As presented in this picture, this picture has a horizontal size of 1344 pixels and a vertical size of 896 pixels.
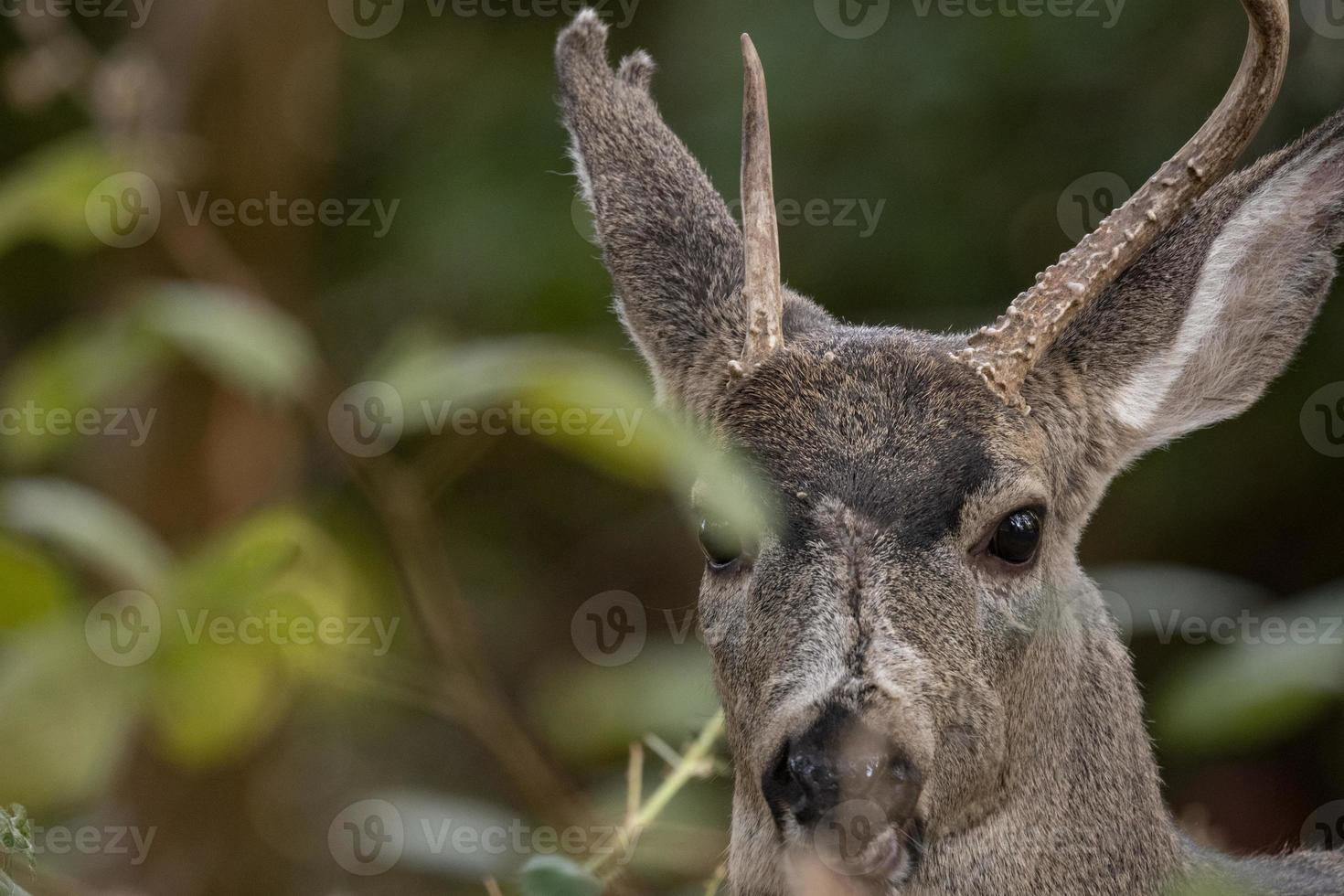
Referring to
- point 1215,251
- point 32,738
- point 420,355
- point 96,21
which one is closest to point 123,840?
point 32,738

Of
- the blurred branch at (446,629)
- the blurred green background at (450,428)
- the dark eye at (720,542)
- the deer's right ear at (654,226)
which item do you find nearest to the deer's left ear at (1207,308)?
the blurred green background at (450,428)

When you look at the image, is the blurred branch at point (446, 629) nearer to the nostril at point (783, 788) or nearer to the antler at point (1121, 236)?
the nostril at point (783, 788)

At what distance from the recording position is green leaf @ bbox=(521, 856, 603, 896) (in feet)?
11.2

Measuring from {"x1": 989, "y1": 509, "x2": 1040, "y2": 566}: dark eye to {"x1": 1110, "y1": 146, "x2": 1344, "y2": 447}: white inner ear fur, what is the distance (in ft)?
2.16

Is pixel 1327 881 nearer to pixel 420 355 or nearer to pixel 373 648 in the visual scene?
pixel 420 355

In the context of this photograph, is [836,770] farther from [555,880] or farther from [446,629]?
[446,629]

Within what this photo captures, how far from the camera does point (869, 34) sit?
8852 mm

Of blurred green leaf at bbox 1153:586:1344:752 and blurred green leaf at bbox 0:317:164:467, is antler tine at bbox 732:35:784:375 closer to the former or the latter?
blurred green leaf at bbox 0:317:164:467

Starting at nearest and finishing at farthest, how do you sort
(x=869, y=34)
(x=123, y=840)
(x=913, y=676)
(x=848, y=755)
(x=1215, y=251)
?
(x=848, y=755)
(x=913, y=676)
(x=1215, y=251)
(x=123, y=840)
(x=869, y=34)

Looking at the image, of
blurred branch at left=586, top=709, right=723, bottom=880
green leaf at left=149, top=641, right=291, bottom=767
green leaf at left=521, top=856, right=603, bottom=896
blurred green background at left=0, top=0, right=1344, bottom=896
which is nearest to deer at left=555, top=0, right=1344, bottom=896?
blurred branch at left=586, top=709, right=723, bottom=880

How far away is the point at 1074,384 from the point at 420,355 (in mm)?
1930

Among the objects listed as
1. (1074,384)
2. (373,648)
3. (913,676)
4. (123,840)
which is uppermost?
(1074,384)

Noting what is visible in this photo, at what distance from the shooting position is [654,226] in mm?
5582

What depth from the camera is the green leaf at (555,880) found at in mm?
3402
